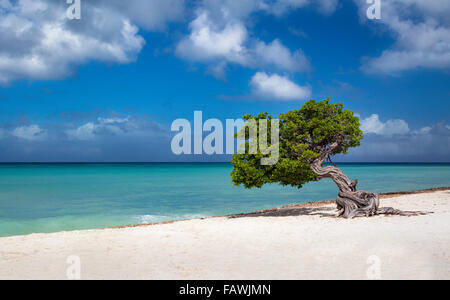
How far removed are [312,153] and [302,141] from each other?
101 cm

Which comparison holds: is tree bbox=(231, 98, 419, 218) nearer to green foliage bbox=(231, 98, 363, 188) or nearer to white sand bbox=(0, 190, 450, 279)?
green foliage bbox=(231, 98, 363, 188)

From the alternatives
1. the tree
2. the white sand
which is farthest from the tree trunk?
the white sand

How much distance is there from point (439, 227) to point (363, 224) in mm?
2304

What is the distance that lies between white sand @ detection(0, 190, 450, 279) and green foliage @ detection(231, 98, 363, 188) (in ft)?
6.72

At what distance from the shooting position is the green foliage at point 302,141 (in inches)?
524

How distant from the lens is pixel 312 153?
13.0 meters

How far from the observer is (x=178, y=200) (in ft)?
92.5

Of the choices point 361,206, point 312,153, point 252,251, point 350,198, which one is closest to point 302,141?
point 312,153

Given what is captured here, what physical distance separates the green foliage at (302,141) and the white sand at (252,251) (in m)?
2.05

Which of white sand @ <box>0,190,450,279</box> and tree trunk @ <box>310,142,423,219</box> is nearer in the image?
white sand @ <box>0,190,450,279</box>

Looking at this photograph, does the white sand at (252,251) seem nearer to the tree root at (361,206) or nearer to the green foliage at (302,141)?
the tree root at (361,206)

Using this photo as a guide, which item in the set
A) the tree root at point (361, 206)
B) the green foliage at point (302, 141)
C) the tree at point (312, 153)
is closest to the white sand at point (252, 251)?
the tree root at point (361, 206)

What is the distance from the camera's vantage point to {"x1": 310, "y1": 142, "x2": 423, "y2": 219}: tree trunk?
1320 cm

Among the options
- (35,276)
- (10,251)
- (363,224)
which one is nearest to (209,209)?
(363,224)
